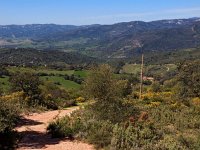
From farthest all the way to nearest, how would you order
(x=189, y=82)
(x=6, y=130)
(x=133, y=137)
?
(x=189, y=82) < (x=133, y=137) < (x=6, y=130)

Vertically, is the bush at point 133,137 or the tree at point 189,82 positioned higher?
the bush at point 133,137

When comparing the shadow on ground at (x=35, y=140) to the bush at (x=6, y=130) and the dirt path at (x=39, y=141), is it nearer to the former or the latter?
the dirt path at (x=39, y=141)

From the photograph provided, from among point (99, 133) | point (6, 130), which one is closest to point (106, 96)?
point (99, 133)

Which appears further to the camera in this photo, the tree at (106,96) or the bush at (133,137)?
the tree at (106,96)

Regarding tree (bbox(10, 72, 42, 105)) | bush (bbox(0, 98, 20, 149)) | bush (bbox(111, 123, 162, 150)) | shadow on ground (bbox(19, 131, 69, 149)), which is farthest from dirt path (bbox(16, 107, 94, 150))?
tree (bbox(10, 72, 42, 105))

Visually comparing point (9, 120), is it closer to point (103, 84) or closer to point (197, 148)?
point (197, 148)

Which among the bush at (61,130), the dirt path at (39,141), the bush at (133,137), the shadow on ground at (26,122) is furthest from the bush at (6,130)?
the shadow on ground at (26,122)

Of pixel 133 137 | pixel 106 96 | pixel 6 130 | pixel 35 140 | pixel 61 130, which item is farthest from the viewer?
pixel 106 96

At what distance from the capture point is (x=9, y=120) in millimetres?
16859

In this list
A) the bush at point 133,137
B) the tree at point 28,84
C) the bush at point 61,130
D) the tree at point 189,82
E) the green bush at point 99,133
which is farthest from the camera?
the tree at point 189,82

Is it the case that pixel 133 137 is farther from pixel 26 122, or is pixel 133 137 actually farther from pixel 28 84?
pixel 28 84

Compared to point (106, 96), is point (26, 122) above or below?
below

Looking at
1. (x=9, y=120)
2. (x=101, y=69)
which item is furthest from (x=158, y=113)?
(x=9, y=120)

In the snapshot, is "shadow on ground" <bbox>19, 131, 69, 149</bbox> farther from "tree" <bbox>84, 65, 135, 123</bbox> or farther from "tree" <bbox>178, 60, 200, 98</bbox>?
"tree" <bbox>178, 60, 200, 98</bbox>
